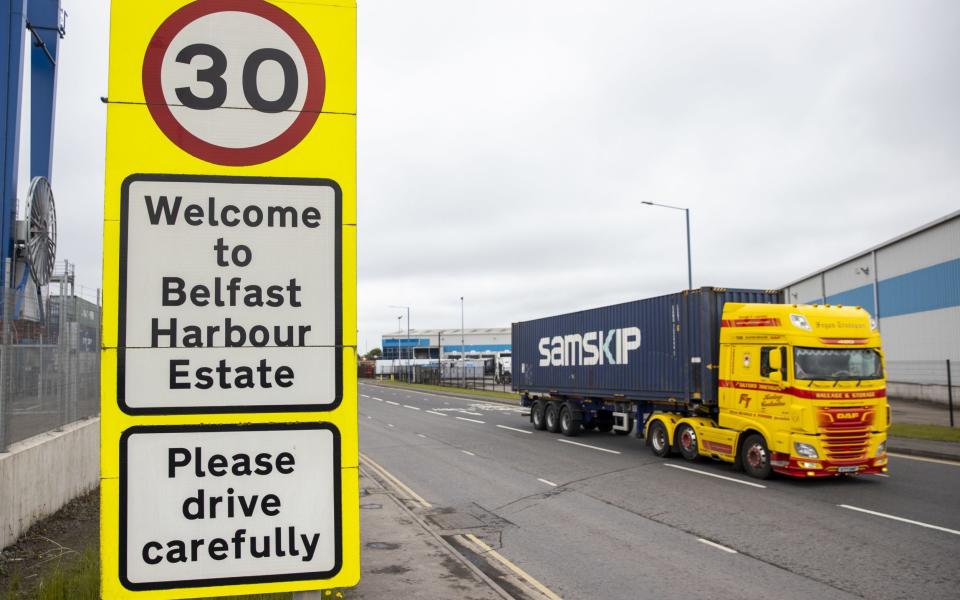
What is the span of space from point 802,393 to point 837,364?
1.10m

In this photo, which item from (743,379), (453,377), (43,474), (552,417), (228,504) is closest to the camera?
(228,504)

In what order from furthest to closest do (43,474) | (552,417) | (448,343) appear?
(448,343)
(552,417)
(43,474)

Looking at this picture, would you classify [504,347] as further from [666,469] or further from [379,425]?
[666,469]

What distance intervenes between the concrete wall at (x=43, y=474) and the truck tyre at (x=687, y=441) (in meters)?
12.1

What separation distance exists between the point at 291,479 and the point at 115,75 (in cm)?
146

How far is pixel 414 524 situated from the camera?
10.2m

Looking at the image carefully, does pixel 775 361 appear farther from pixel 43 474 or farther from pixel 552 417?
pixel 43 474

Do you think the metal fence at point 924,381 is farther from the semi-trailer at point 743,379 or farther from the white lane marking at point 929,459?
the semi-trailer at point 743,379

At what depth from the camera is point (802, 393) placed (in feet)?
44.9

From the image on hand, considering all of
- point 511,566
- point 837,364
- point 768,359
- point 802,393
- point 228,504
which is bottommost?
point 511,566

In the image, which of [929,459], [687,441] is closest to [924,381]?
[929,459]

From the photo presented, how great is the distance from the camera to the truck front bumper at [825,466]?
13438mm

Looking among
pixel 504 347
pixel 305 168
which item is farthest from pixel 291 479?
pixel 504 347

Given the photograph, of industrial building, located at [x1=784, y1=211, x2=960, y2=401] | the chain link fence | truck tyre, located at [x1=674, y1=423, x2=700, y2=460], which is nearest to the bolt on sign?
truck tyre, located at [x1=674, y1=423, x2=700, y2=460]
